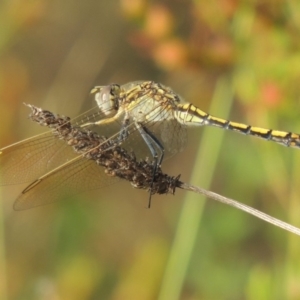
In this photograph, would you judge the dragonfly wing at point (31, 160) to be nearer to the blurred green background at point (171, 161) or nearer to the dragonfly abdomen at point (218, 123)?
the dragonfly abdomen at point (218, 123)

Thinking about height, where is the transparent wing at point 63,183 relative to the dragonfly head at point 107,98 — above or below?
below

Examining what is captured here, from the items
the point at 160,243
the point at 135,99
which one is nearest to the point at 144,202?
the point at 160,243

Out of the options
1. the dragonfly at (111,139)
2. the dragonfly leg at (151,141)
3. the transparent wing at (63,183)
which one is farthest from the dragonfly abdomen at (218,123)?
the transparent wing at (63,183)

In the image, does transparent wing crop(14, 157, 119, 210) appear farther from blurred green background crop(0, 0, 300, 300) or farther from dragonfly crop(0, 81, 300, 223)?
blurred green background crop(0, 0, 300, 300)

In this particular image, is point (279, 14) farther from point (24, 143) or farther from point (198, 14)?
point (24, 143)

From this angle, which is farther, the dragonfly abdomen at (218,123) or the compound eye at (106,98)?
the dragonfly abdomen at (218,123)

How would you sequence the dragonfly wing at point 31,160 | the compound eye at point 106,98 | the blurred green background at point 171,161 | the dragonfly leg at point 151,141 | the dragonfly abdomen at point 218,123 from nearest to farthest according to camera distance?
the dragonfly wing at point 31,160, the dragonfly leg at point 151,141, the compound eye at point 106,98, the dragonfly abdomen at point 218,123, the blurred green background at point 171,161

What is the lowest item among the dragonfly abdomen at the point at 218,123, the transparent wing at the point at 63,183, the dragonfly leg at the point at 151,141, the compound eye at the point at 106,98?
the transparent wing at the point at 63,183
